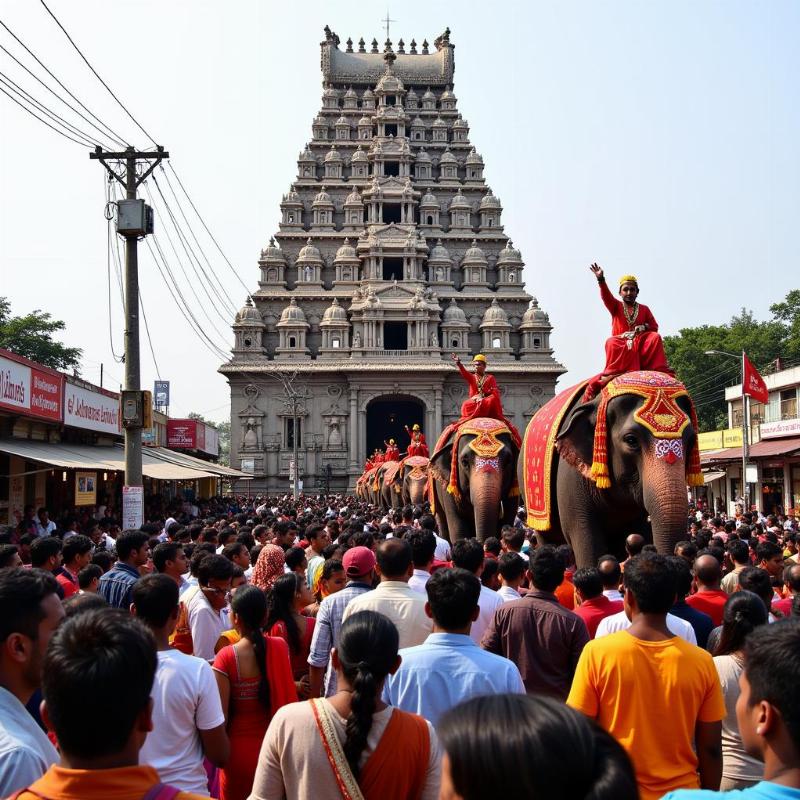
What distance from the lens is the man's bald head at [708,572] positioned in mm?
6359

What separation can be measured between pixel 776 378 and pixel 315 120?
4389 cm

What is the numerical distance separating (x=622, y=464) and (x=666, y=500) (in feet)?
2.81

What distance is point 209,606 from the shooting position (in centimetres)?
620

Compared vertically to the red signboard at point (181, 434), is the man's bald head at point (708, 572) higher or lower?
lower

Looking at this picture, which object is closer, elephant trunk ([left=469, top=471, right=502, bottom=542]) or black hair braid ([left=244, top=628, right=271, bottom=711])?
black hair braid ([left=244, top=628, right=271, bottom=711])

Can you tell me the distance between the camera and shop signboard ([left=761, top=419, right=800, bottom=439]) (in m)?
30.7

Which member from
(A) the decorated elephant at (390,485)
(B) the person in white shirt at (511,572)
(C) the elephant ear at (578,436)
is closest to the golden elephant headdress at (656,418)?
(C) the elephant ear at (578,436)

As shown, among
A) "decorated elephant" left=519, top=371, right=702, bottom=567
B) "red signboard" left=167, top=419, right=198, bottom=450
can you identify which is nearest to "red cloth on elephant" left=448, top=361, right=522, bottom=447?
"decorated elephant" left=519, top=371, right=702, bottom=567

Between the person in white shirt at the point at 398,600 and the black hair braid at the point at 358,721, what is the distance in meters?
1.83

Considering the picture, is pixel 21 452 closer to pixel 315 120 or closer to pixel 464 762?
pixel 464 762

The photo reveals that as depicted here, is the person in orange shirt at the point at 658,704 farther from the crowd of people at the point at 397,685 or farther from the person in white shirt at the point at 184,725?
the person in white shirt at the point at 184,725

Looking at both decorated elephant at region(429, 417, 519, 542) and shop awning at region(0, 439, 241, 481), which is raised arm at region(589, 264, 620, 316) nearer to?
decorated elephant at region(429, 417, 519, 542)

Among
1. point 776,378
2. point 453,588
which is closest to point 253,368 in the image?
point 776,378

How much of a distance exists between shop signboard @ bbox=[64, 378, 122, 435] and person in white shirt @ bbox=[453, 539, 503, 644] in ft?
55.4
